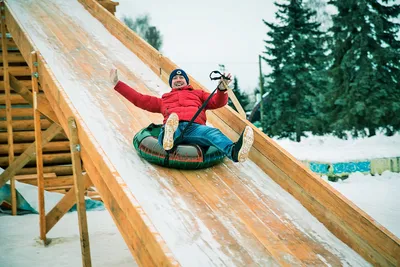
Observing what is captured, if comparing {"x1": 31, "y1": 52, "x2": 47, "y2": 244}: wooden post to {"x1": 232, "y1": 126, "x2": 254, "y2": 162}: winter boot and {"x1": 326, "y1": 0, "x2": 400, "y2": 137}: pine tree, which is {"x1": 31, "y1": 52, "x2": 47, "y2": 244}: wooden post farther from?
{"x1": 326, "y1": 0, "x2": 400, "y2": 137}: pine tree

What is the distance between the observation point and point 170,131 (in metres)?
3.60

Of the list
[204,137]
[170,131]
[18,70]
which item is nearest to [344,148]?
[18,70]

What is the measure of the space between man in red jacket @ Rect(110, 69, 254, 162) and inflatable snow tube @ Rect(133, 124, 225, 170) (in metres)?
0.08

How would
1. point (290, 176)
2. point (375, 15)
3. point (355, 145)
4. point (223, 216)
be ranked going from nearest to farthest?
point (223, 216)
point (290, 176)
point (355, 145)
point (375, 15)

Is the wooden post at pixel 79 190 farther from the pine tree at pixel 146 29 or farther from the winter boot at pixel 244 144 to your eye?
the pine tree at pixel 146 29

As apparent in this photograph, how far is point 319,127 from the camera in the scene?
60.5 ft

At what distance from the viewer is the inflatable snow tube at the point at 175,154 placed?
12.2 feet

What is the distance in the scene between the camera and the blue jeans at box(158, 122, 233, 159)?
3712mm

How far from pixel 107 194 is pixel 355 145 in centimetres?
1280

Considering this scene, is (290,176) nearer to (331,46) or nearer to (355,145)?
(355,145)

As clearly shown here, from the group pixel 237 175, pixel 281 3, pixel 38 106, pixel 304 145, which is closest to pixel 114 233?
pixel 38 106

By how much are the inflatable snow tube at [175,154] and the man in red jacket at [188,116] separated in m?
0.08

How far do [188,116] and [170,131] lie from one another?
19.1 inches

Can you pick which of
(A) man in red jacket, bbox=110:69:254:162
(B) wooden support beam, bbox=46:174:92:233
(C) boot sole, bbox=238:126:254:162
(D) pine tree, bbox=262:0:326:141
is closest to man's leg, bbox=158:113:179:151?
(A) man in red jacket, bbox=110:69:254:162
